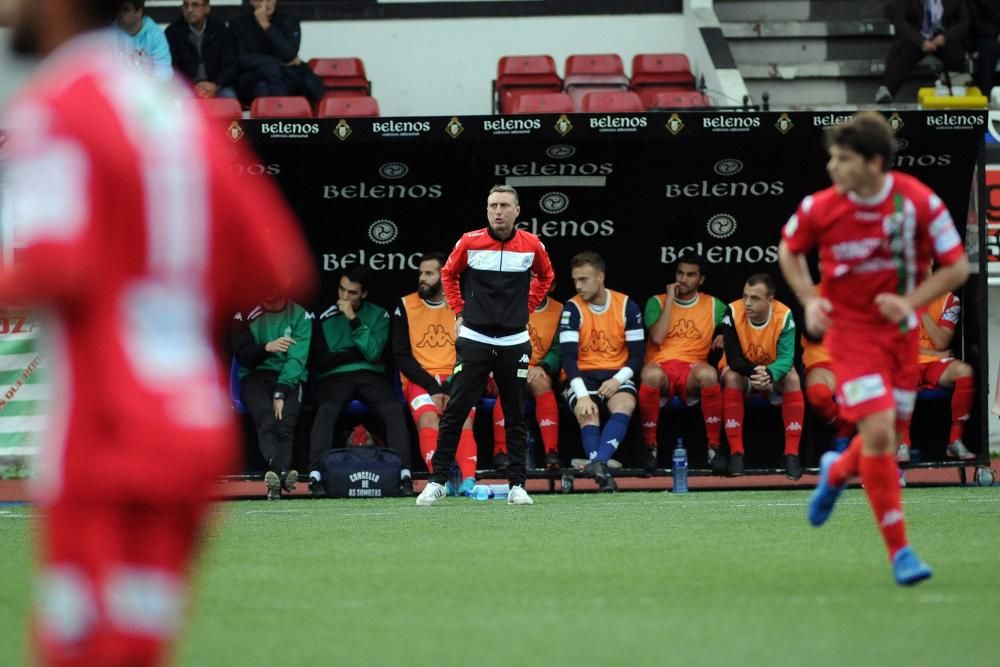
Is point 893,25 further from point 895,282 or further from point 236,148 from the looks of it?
point 895,282

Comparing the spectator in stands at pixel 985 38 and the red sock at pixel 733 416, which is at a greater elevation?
the spectator in stands at pixel 985 38

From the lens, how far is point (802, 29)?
1842 centimetres

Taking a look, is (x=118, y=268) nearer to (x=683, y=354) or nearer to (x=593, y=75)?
(x=683, y=354)

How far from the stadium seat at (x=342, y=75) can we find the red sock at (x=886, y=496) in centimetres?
1148

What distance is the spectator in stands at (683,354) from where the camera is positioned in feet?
43.5

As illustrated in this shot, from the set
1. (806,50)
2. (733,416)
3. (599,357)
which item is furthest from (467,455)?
(806,50)

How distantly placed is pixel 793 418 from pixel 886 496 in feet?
23.0

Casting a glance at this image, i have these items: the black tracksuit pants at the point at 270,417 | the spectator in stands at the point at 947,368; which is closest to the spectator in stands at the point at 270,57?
the black tracksuit pants at the point at 270,417

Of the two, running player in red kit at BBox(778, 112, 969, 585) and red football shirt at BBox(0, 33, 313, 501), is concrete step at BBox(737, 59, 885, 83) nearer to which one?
running player in red kit at BBox(778, 112, 969, 585)

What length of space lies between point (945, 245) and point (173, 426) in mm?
4456

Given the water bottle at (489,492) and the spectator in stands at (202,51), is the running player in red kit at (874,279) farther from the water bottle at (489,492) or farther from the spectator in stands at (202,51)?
the spectator in stands at (202,51)

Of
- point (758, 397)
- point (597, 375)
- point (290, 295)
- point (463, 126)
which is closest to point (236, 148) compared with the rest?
point (463, 126)

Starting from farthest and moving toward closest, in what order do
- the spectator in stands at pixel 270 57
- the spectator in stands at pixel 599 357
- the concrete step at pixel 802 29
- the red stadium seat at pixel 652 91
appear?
1. the concrete step at pixel 802 29
2. the red stadium seat at pixel 652 91
3. the spectator in stands at pixel 270 57
4. the spectator in stands at pixel 599 357

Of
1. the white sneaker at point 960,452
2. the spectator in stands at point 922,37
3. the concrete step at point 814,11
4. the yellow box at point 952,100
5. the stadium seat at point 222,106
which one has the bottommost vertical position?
the white sneaker at point 960,452
